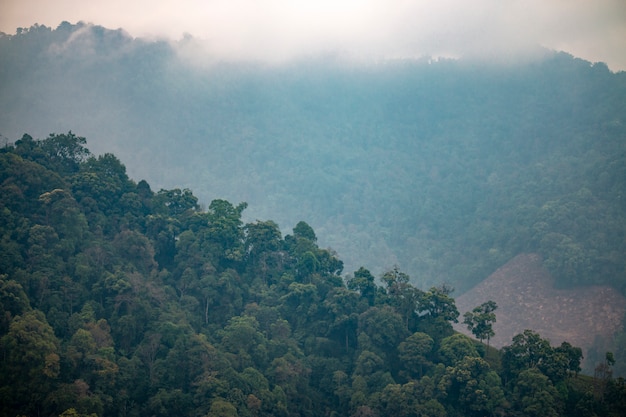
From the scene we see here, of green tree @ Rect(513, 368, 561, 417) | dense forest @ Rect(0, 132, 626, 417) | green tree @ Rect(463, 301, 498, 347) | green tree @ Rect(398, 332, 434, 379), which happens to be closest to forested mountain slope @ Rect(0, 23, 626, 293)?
green tree @ Rect(463, 301, 498, 347)

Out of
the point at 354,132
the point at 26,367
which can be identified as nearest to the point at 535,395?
the point at 26,367

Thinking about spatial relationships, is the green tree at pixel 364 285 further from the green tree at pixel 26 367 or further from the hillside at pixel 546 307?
the hillside at pixel 546 307

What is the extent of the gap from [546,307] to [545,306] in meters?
0.27

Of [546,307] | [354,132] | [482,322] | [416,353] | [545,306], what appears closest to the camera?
[416,353]

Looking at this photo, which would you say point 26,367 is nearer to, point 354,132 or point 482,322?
point 482,322

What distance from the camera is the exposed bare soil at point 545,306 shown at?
8138 centimetres

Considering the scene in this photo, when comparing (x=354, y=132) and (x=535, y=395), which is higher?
(x=354, y=132)

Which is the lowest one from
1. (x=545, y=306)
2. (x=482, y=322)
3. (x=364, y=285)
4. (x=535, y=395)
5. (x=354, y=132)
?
(x=535, y=395)

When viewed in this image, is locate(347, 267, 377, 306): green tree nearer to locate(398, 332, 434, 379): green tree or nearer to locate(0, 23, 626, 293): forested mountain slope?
locate(398, 332, 434, 379): green tree

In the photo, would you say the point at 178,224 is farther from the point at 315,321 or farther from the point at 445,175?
the point at 445,175

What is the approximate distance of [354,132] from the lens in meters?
128

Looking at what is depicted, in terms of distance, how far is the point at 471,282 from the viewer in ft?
327

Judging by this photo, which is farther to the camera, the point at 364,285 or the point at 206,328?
the point at 364,285

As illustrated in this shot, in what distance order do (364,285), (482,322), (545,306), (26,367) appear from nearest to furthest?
(26,367) < (482,322) < (364,285) < (545,306)
